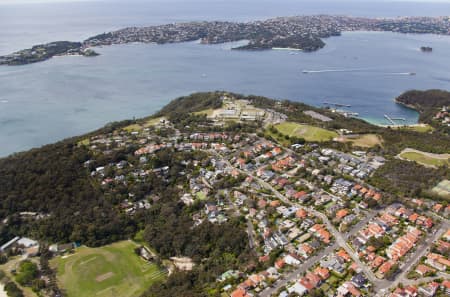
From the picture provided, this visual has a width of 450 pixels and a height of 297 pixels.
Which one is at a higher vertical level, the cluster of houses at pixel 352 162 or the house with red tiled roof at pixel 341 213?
the cluster of houses at pixel 352 162

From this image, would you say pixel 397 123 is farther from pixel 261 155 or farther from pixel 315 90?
pixel 261 155

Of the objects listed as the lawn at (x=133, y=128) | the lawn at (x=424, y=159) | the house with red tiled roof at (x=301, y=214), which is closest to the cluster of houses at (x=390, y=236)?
the house with red tiled roof at (x=301, y=214)

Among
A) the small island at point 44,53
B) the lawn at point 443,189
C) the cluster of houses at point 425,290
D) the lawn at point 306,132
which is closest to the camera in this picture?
the cluster of houses at point 425,290

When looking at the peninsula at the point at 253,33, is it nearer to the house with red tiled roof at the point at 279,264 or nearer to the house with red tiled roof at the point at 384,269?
the house with red tiled roof at the point at 279,264

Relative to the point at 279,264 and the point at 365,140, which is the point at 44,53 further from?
the point at 279,264

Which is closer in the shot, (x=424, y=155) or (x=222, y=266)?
(x=222, y=266)

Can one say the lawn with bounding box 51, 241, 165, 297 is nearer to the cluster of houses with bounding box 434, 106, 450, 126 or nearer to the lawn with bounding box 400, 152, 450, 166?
the lawn with bounding box 400, 152, 450, 166

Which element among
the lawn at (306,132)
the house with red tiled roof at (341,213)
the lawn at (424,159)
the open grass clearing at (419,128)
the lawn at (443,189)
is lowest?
the house with red tiled roof at (341,213)

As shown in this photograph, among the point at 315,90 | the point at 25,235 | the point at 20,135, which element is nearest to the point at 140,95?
the point at 20,135
